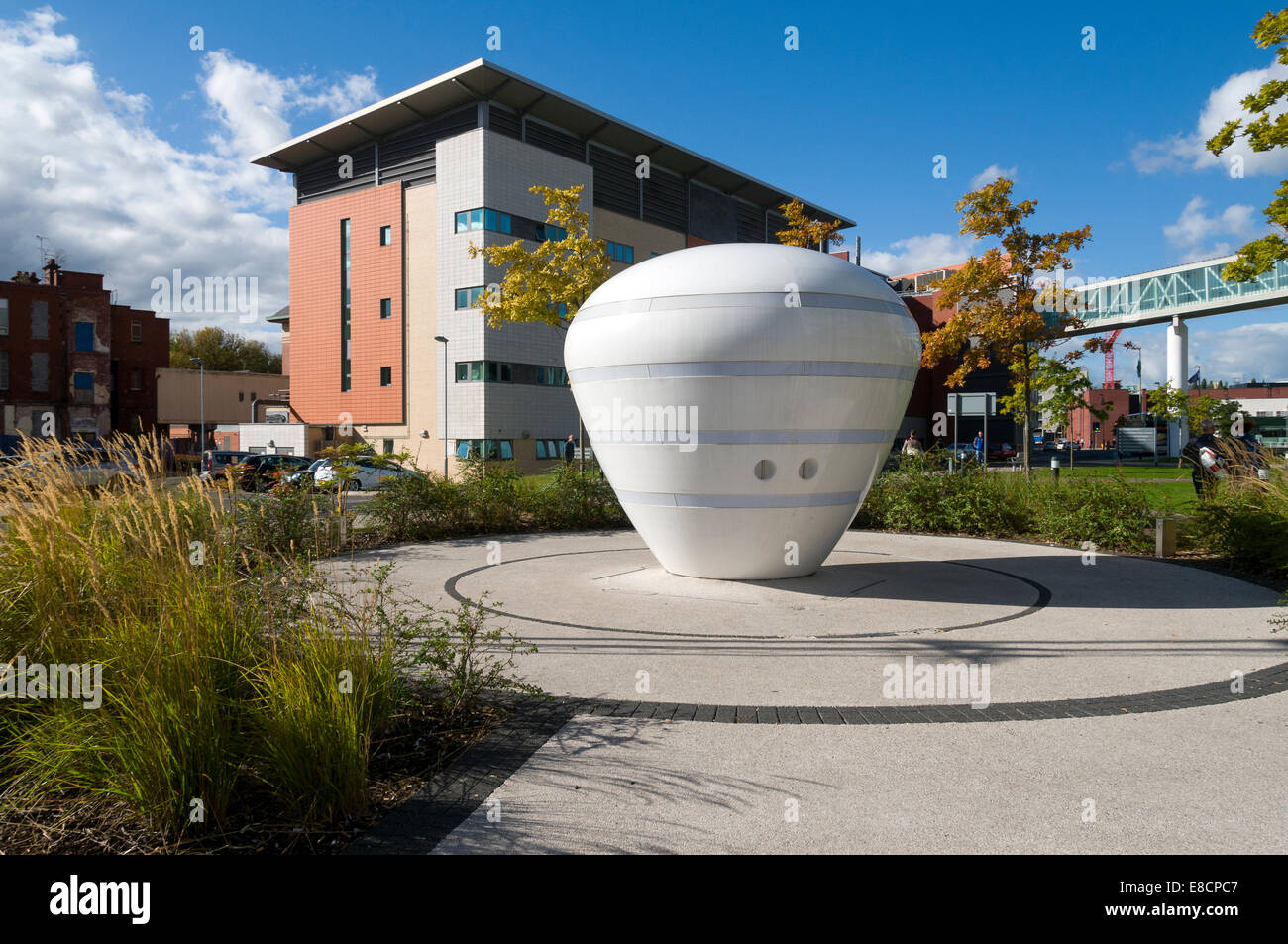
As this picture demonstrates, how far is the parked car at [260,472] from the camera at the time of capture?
31.3 ft

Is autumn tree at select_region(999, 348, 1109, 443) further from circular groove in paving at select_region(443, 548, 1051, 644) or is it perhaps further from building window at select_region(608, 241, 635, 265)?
building window at select_region(608, 241, 635, 265)

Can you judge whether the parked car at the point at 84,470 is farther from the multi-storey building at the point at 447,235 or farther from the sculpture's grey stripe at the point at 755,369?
the multi-storey building at the point at 447,235

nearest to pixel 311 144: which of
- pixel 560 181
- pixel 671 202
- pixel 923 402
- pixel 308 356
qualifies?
pixel 308 356

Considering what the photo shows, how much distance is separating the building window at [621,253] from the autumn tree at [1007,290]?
3020cm

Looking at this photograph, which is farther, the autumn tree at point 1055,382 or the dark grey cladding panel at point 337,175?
the dark grey cladding panel at point 337,175

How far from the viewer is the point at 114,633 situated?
459 centimetres

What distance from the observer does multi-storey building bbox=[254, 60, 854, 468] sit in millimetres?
42656

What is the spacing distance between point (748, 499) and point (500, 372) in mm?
34835

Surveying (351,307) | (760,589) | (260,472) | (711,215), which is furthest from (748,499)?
(711,215)

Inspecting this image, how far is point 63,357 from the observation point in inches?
2140

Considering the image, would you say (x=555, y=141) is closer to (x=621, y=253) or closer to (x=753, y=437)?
(x=621, y=253)

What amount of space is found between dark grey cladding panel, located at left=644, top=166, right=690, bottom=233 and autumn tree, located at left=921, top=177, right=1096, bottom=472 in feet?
110

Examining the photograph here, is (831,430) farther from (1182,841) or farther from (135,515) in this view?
(135,515)

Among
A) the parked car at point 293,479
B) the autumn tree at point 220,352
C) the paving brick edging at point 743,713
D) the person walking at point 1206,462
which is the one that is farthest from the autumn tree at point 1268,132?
the autumn tree at point 220,352
